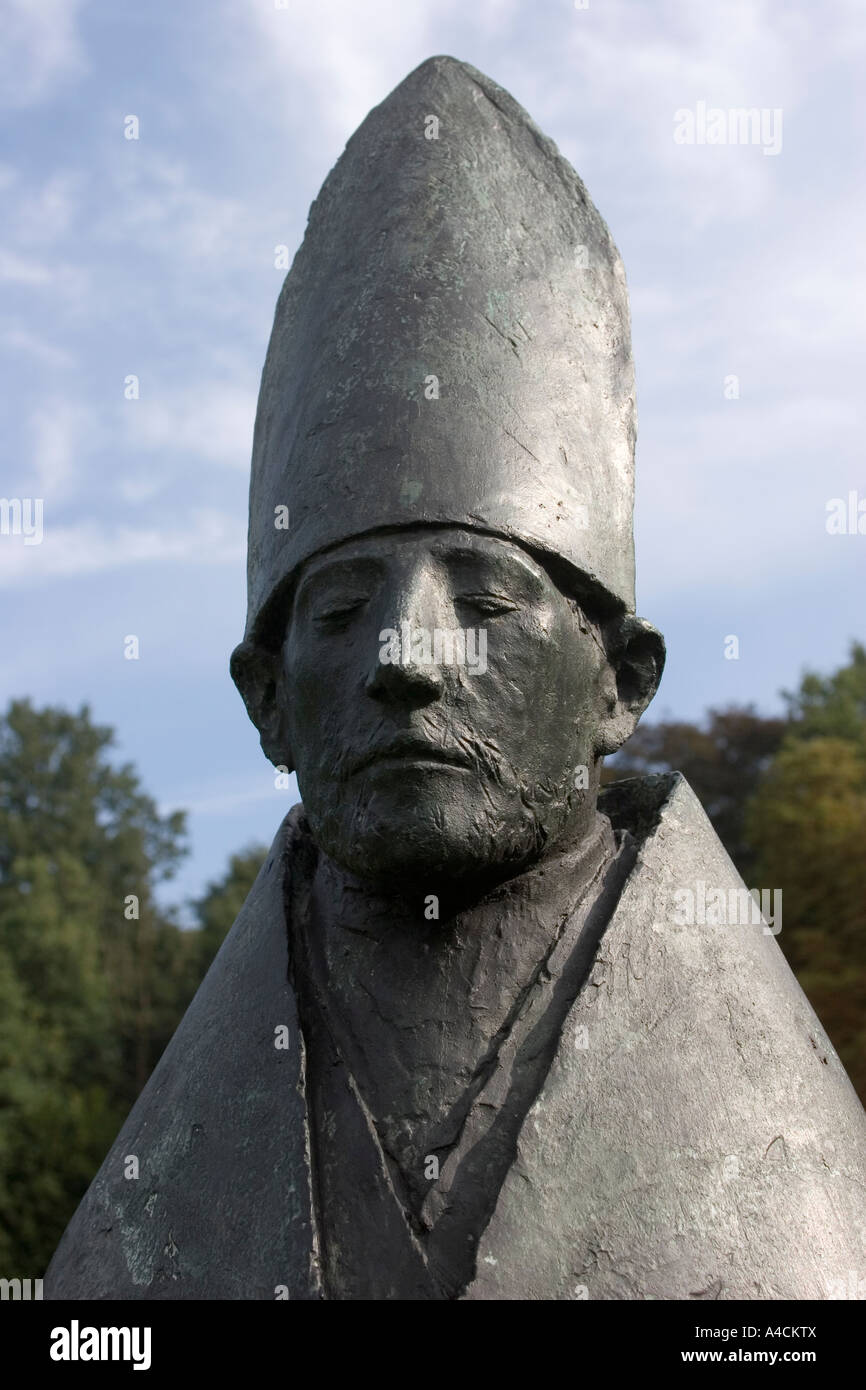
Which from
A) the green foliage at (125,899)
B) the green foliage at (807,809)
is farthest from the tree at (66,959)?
the green foliage at (807,809)

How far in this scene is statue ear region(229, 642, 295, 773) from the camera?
458 centimetres

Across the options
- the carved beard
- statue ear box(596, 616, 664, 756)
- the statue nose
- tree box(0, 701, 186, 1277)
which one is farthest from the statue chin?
tree box(0, 701, 186, 1277)

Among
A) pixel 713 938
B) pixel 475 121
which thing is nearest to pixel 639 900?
pixel 713 938

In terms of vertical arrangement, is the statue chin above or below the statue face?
below

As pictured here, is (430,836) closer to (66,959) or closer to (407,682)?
(407,682)

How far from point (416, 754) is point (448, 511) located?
61 centimetres

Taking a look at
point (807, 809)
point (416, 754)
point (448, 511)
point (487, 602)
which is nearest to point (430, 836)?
point (416, 754)

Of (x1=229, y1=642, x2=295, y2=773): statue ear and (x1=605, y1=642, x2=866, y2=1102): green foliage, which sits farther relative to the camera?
(x1=605, y1=642, x2=866, y2=1102): green foliage

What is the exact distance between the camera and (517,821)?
13.3 feet

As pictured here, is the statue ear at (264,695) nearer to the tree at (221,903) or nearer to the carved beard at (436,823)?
the carved beard at (436,823)

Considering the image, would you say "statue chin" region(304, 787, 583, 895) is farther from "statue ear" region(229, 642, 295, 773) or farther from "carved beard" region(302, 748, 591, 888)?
"statue ear" region(229, 642, 295, 773)

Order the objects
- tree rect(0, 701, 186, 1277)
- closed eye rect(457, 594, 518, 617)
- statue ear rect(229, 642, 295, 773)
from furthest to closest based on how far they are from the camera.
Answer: tree rect(0, 701, 186, 1277) < statue ear rect(229, 642, 295, 773) < closed eye rect(457, 594, 518, 617)

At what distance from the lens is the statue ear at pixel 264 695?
458 centimetres

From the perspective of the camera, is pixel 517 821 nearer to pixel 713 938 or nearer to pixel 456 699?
pixel 456 699
